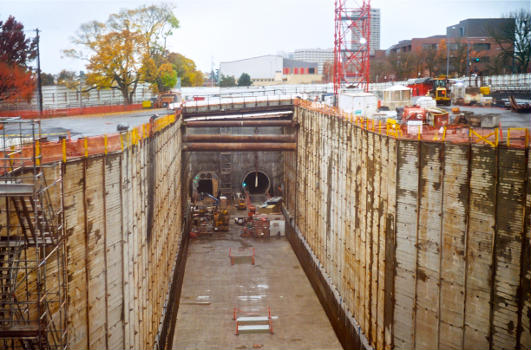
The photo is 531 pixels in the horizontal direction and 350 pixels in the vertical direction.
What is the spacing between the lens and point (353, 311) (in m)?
24.1

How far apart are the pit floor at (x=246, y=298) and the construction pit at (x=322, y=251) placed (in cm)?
14

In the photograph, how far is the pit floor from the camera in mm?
25766

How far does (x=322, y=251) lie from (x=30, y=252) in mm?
21300

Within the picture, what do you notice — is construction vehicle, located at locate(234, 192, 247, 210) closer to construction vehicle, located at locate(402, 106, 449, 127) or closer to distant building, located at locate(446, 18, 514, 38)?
construction vehicle, located at locate(402, 106, 449, 127)

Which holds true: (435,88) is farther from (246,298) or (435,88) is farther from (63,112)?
(63,112)

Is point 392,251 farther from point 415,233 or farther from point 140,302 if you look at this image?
point 140,302

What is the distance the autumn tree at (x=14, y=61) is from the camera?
41.0 meters

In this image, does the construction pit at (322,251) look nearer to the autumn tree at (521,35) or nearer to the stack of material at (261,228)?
the stack of material at (261,228)

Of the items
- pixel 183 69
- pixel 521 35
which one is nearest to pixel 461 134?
pixel 521 35

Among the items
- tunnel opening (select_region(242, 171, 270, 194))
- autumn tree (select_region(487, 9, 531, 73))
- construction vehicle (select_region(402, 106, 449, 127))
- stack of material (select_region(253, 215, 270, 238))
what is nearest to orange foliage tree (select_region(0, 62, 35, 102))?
stack of material (select_region(253, 215, 270, 238))

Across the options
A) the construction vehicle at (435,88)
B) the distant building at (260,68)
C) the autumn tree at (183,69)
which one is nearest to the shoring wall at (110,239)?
the construction vehicle at (435,88)

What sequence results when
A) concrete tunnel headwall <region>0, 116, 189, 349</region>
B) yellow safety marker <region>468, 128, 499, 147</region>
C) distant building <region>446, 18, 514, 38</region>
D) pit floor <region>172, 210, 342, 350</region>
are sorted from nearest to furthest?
concrete tunnel headwall <region>0, 116, 189, 349</region> < yellow safety marker <region>468, 128, 499, 147</region> < pit floor <region>172, 210, 342, 350</region> < distant building <region>446, 18, 514, 38</region>

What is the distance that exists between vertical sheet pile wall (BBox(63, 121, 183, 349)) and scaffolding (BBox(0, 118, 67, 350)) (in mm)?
628

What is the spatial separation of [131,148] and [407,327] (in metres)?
10.9
